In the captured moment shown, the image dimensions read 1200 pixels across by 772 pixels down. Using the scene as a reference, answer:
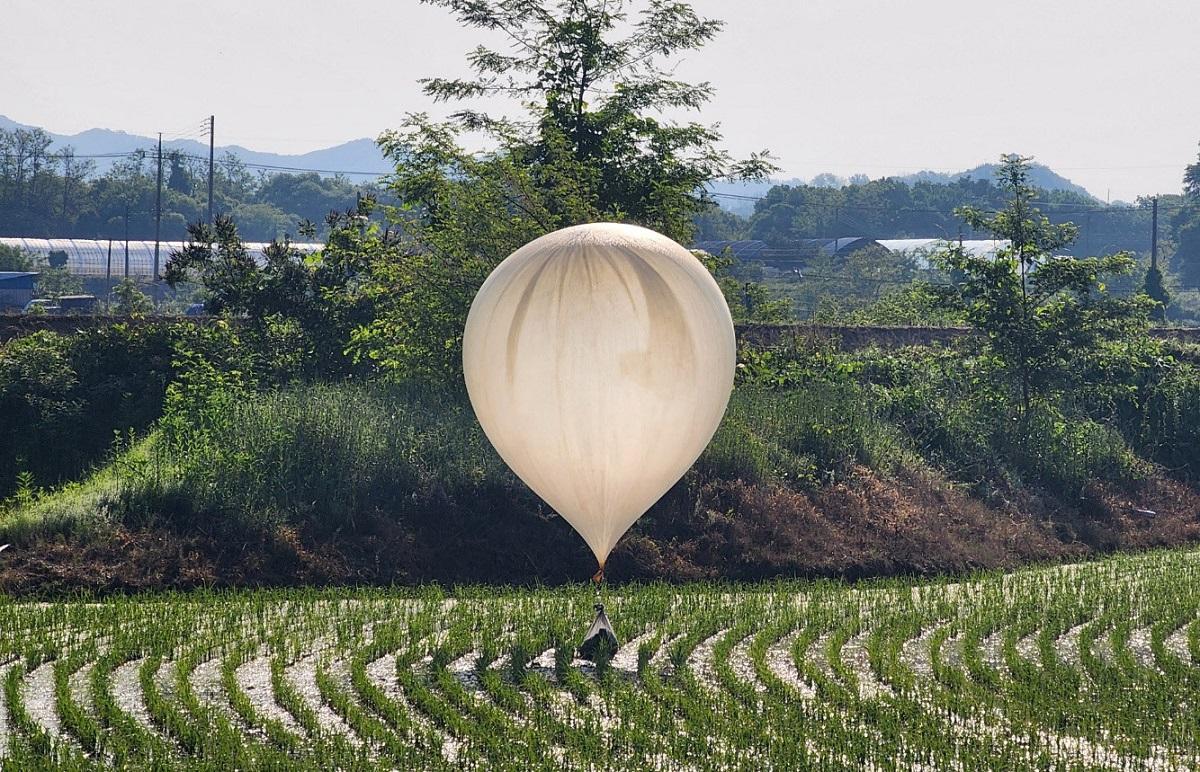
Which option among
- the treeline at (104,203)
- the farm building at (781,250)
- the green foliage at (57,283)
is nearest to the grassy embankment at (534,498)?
the green foliage at (57,283)

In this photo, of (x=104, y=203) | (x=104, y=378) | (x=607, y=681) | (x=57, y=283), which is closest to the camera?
(x=607, y=681)

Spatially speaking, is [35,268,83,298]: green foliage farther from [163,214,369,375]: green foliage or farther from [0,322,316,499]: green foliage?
[0,322,316,499]: green foliage

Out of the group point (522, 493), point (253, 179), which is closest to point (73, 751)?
point (522, 493)

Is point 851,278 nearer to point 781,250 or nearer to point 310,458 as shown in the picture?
point 781,250

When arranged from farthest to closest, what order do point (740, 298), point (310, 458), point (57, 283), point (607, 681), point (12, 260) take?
point (12, 260), point (57, 283), point (740, 298), point (310, 458), point (607, 681)

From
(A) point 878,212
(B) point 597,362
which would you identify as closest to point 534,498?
(B) point 597,362

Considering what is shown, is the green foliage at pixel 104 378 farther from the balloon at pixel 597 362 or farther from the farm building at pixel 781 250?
the farm building at pixel 781 250

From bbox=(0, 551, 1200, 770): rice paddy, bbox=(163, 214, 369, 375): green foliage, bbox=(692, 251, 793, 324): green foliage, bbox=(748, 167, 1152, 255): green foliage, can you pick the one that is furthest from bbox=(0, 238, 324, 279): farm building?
bbox=(0, 551, 1200, 770): rice paddy

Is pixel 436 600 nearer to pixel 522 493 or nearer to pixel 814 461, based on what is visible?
pixel 522 493
